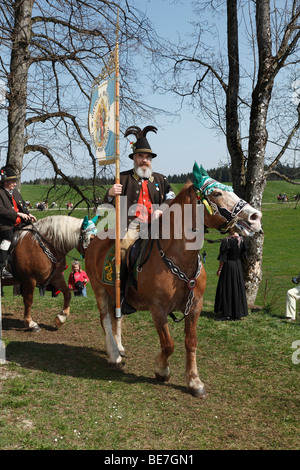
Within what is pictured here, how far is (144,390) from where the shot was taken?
18.7 feet

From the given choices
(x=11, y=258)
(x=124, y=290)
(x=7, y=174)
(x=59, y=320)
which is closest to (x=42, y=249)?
(x=11, y=258)

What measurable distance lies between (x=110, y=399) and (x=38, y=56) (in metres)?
8.87

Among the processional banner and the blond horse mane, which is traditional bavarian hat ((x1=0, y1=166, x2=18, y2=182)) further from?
the processional banner

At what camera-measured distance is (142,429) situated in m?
4.62

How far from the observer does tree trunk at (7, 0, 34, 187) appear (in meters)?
11.2

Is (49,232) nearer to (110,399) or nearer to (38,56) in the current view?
(110,399)

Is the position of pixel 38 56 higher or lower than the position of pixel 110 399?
higher

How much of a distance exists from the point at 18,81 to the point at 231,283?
6.99m

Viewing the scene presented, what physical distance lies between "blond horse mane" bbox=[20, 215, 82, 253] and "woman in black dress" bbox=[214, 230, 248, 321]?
121 inches

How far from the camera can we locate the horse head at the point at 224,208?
16.5ft

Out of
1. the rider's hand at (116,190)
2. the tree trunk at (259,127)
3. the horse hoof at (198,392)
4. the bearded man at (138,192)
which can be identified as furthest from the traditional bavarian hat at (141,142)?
the tree trunk at (259,127)

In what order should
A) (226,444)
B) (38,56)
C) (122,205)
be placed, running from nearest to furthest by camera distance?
(226,444) < (122,205) < (38,56)
